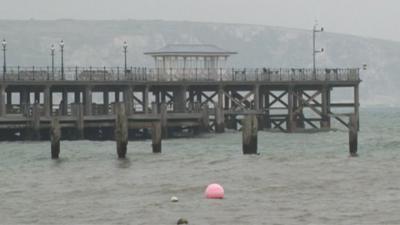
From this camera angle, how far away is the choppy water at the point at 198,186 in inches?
1902

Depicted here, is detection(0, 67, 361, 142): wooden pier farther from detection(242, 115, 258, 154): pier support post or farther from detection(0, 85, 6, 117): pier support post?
detection(242, 115, 258, 154): pier support post

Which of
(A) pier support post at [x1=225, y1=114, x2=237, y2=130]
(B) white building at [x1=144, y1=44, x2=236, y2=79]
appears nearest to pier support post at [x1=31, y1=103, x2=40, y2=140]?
(B) white building at [x1=144, y1=44, x2=236, y2=79]

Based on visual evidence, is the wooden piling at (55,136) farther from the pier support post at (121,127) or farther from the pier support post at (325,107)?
the pier support post at (325,107)

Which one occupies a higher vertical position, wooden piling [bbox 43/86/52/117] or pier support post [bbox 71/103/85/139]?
wooden piling [bbox 43/86/52/117]

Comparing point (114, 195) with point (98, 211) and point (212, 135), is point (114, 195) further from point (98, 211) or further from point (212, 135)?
point (212, 135)

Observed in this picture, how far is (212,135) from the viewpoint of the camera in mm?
104625

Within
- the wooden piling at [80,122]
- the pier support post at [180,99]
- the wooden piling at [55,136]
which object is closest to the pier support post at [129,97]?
the pier support post at [180,99]

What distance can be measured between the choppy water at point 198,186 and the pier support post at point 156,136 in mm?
690

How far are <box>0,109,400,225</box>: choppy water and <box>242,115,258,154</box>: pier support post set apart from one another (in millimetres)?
769

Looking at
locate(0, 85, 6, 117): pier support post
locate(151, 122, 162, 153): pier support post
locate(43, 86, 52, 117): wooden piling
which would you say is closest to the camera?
locate(151, 122, 162, 153): pier support post

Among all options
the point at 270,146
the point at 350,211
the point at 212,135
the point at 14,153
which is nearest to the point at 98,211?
the point at 350,211

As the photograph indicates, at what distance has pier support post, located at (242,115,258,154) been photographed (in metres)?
71.0

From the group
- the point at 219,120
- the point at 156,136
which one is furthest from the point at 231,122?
the point at 156,136

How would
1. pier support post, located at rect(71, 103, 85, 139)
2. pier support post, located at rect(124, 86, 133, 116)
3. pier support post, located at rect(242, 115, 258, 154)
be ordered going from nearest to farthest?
pier support post, located at rect(242, 115, 258, 154), pier support post, located at rect(71, 103, 85, 139), pier support post, located at rect(124, 86, 133, 116)
